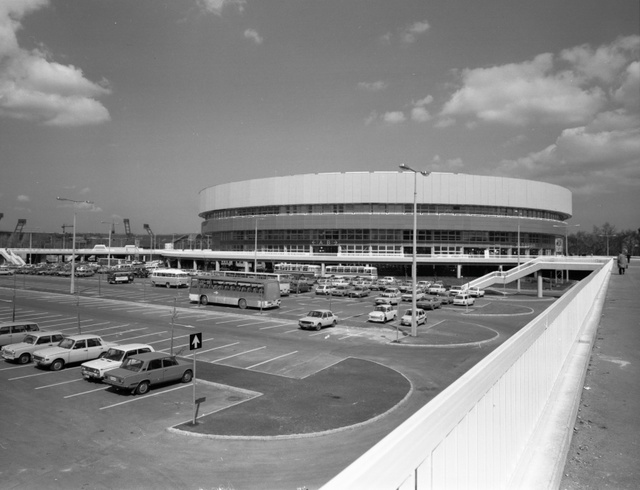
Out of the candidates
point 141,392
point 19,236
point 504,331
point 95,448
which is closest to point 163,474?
point 95,448

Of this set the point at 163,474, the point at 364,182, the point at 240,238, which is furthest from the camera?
the point at 240,238

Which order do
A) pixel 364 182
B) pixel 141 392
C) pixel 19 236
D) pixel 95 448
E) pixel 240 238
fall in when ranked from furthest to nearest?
pixel 19 236
pixel 240 238
pixel 364 182
pixel 141 392
pixel 95 448

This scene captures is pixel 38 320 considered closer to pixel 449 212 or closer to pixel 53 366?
pixel 53 366

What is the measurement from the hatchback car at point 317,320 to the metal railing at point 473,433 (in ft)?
93.8

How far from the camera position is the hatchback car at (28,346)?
74.3ft

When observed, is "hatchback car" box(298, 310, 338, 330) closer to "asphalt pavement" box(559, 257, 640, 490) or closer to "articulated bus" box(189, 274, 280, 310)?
"articulated bus" box(189, 274, 280, 310)

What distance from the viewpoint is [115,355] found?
20.7m

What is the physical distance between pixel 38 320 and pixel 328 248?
74744mm

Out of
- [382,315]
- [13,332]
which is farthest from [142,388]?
[382,315]

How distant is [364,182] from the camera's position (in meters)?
104

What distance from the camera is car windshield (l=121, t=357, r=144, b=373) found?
18.5 metres

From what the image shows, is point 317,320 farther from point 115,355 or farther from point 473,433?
point 473,433

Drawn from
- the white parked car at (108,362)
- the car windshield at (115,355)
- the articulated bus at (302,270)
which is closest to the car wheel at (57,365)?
the white parked car at (108,362)

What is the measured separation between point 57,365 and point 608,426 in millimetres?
22993
